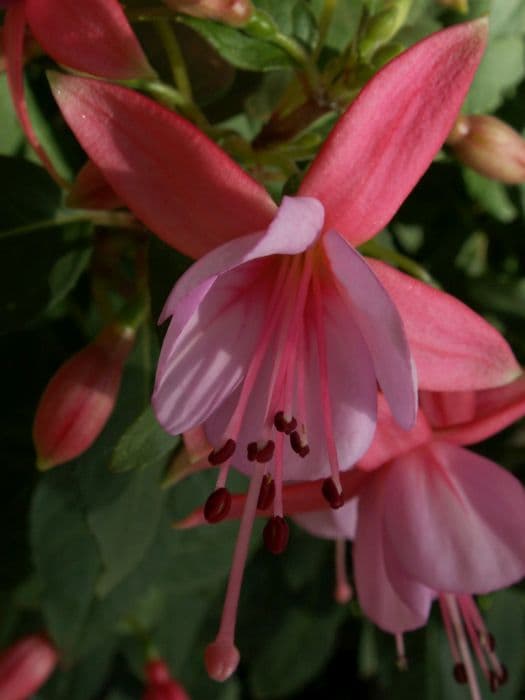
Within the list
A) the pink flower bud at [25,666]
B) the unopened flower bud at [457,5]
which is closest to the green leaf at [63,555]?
the pink flower bud at [25,666]

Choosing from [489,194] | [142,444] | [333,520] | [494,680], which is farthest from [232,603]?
[489,194]

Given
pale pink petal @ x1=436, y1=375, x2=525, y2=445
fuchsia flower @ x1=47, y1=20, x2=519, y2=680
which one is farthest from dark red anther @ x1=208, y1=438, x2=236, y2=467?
pale pink petal @ x1=436, y1=375, x2=525, y2=445

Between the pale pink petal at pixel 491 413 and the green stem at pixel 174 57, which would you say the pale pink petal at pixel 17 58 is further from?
the pale pink petal at pixel 491 413

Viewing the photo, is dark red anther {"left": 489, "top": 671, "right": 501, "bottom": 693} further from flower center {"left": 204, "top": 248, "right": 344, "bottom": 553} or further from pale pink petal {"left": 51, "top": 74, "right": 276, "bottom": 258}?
pale pink petal {"left": 51, "top": 74, "right": 276, "bottom": 258}

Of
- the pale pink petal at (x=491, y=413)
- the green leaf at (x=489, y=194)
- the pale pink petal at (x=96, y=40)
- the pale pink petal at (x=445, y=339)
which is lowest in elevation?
the pale pink petal at (x=491, y=413)

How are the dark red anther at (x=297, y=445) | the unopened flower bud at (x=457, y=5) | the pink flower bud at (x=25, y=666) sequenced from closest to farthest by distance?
the dark red anther at (x=297, y=445)
the unopened flower bud at (x=457, y=5)
the pink flower bud at (x=25, y=666)

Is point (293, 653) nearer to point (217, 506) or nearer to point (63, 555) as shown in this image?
point (63, 555)

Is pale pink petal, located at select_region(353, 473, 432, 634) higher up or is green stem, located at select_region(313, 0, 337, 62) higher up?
green stem, located at select_region(313, 0, 337, 62)
